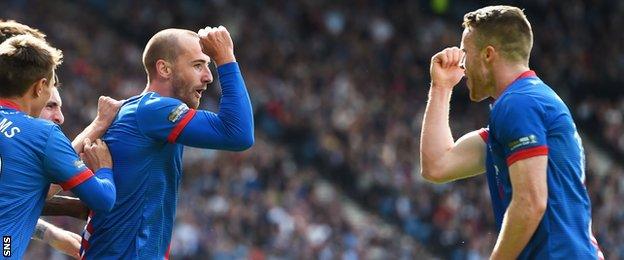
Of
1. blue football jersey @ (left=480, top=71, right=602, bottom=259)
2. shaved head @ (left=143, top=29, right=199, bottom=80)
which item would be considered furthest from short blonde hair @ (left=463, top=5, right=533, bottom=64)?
shaved head @ (left=143, top=29, right=199, bottom=80)

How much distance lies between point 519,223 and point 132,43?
61.9 ft

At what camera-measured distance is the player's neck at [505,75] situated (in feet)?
16.9

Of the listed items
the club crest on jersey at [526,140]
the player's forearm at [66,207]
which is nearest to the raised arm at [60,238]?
the player's forearm at [66,207]

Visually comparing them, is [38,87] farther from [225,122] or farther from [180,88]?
[225,122]

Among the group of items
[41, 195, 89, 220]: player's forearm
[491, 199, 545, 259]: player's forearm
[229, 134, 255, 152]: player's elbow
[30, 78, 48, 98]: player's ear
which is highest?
[30, 78, 48, 98]: player's ear

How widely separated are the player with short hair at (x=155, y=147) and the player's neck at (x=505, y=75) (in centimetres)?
122

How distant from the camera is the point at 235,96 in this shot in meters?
5.64

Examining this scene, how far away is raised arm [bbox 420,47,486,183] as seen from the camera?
5527 millimetres

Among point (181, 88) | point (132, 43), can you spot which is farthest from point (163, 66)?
point (132, 43)

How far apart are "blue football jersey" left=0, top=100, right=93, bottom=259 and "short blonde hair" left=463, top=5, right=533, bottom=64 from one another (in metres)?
1.90

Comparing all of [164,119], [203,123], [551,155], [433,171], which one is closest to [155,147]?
[164,119]

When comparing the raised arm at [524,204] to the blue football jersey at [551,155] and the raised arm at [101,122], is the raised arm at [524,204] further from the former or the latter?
the raised arm at [101,122]

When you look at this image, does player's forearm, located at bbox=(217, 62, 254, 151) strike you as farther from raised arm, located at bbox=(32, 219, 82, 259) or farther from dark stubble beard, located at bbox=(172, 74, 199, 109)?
raised arm, located at bbox=(32, 219, 82, 259)

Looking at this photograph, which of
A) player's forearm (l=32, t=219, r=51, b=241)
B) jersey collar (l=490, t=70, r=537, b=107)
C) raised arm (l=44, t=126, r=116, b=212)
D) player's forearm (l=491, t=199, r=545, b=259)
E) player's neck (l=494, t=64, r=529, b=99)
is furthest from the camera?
player's forearm (l=32, t=219, r=51, b=241)
